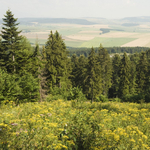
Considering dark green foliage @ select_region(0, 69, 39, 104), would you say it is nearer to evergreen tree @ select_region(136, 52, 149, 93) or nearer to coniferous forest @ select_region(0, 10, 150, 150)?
coniferous forest @ select_region(0, 10, 150, 150)

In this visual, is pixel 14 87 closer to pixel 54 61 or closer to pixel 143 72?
pixel 54 61

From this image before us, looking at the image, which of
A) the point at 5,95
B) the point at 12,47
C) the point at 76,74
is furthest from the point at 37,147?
the point at 76,74

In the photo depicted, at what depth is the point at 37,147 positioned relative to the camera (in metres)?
4.52

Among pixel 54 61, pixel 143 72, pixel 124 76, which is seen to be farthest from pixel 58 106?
pixel 143 72

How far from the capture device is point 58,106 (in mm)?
10336

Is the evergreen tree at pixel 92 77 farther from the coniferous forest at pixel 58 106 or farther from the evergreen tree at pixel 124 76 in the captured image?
the evergreen tree at pixel 124 76

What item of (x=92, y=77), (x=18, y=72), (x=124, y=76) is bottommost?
(x=124, y=76)

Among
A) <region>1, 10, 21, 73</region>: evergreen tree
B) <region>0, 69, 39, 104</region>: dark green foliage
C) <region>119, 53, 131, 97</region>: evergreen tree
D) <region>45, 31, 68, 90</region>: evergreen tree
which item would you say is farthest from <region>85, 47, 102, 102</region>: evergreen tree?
<region>0, 69, 39, 104</region>: dark green foliage

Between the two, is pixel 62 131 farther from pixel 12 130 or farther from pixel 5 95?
pixel 5 95

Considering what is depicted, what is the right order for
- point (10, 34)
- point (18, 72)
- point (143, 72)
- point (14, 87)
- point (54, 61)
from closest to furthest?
1. point (14, 87)
2. point (18, 72)
3. point (10, 34)
4. point (54, 61)
5. point (143, 72)

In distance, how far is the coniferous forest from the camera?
15.5ft

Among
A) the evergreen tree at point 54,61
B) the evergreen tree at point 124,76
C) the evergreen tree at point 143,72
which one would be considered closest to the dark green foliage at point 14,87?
the evergreen tree at point 54,61

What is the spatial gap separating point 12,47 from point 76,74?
28906mm

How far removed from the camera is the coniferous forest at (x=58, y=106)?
471 centimetres
